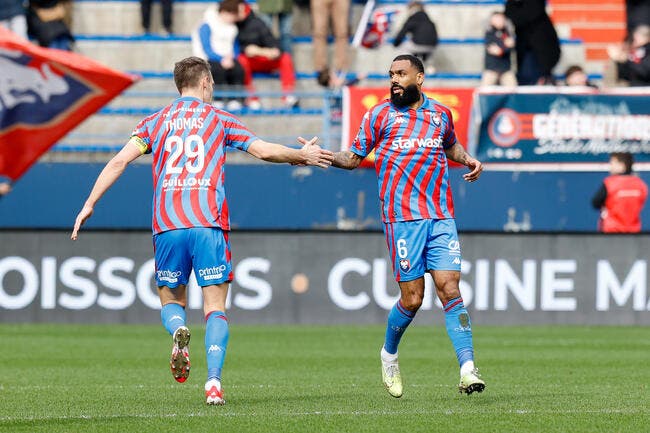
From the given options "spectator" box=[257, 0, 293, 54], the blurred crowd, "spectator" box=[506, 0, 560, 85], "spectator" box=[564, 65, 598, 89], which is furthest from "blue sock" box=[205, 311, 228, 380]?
"spectator" box=[257, 0, 293, 54]

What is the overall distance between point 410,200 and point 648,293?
8821 mm

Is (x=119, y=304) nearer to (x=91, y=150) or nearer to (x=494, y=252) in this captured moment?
(x=91, y=150)

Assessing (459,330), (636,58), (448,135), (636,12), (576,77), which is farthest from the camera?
(636,12)

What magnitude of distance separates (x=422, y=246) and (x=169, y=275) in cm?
171

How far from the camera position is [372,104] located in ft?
62.1

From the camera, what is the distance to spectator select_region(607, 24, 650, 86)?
66.5 ft

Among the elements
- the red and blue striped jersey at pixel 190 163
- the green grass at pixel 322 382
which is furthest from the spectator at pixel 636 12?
the red and blue striped jersey at pixel 190 163

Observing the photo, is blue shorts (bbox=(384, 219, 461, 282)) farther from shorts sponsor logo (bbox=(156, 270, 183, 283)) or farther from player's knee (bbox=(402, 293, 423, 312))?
shorts sponsor logo (bbox=(156, 270, 183, 283))

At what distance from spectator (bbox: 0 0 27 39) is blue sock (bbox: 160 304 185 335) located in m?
12.5

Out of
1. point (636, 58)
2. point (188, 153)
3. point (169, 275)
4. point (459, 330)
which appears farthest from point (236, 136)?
point (636, 58)

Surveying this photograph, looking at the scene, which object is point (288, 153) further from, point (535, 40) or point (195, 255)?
point (535, 40)

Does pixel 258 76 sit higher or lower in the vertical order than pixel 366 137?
higher

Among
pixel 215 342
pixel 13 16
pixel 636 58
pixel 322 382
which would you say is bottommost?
pixel 322 382

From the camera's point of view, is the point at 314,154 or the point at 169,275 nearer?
the point at 169,275
